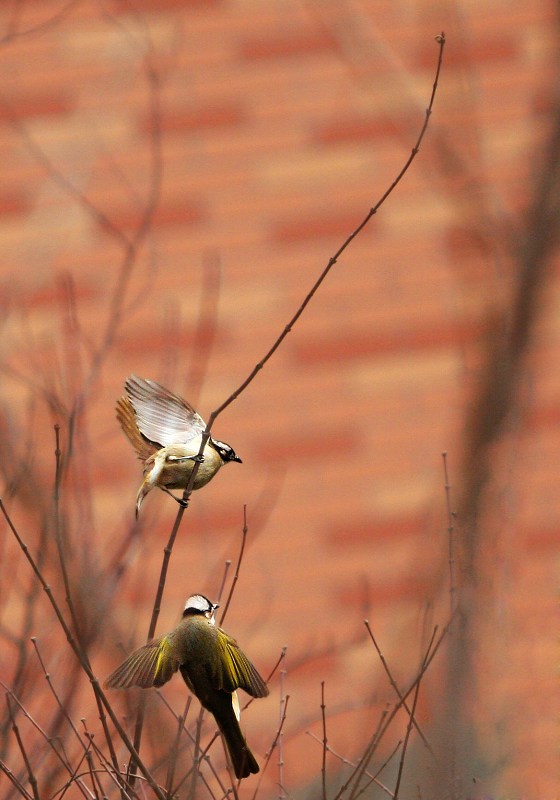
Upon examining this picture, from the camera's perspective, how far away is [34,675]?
2.51 metres

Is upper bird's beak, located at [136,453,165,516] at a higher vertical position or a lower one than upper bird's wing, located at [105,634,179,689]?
higher

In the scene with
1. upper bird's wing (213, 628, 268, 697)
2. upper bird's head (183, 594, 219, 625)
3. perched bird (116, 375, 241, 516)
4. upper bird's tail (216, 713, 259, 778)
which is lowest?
upper bird's tail (216, 713, 259, 778)

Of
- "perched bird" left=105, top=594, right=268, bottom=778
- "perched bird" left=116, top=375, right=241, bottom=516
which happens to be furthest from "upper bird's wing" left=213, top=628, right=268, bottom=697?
"perched bird" left=116, top=375, right=241, bottom=516

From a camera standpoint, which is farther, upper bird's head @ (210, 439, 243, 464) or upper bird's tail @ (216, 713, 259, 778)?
upper bird's head @ (210, 439, 243, 464)

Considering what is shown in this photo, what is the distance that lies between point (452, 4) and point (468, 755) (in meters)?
1.35

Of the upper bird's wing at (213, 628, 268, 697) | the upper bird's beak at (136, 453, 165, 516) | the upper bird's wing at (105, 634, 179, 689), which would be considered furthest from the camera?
the upper bird's beak at (136, 453, 165, 516)

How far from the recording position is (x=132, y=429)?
6.49ft

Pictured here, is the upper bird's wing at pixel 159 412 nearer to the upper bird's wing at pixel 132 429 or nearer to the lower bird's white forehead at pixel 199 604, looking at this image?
the upper bird's wing at pixel 132 429

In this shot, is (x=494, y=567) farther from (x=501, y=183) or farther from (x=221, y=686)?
(x=501, y=183)

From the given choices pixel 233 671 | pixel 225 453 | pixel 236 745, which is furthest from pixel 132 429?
pixel 236 745

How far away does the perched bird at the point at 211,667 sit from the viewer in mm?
1830

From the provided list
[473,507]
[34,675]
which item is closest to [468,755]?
[473,507]

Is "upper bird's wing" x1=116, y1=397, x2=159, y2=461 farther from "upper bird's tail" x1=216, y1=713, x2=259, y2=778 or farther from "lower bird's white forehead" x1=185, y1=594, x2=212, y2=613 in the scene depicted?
"upper bird's tail" x1=216, y1=713, x2=259, y2=778

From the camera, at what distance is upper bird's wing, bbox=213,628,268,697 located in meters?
1.87
